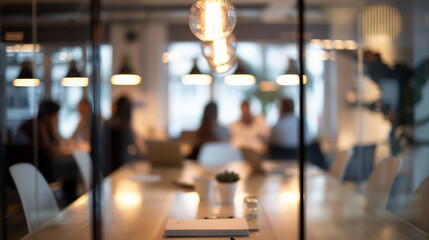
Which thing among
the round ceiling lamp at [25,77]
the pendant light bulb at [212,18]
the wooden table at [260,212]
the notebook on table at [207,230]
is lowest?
the wooden table at [260,212]

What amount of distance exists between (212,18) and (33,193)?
1576 mm

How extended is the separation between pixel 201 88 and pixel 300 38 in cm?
715

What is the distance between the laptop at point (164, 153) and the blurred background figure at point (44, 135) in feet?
2.95

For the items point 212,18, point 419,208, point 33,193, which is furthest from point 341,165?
point 33,193

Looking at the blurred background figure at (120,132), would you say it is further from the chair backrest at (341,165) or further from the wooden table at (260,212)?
the chair backrest at (341,165)

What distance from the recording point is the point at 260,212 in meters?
2.33

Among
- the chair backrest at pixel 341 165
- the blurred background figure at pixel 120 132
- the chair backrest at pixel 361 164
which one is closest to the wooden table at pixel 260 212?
the chair backrest at pixel 341 165

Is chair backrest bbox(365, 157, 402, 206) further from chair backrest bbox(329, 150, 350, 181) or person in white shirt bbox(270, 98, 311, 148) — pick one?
person in white shirt bbox(270, 98, 311, 148)

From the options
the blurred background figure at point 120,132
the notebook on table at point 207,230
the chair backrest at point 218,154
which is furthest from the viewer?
the blurred background figure at point 120,132

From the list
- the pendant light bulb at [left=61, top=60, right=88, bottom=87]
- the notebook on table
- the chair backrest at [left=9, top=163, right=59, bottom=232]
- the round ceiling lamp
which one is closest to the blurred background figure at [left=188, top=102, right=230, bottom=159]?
the pendant light bulb at [left=61, top=60, right=88, bottom=87]

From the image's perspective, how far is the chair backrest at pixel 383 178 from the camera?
2.88 metres

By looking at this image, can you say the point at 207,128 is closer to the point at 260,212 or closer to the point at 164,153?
the point at 164,153

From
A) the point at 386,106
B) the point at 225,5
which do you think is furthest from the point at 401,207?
the point at 225,5

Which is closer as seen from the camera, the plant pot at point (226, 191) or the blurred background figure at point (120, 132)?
the plant pot at point (226, 191)
